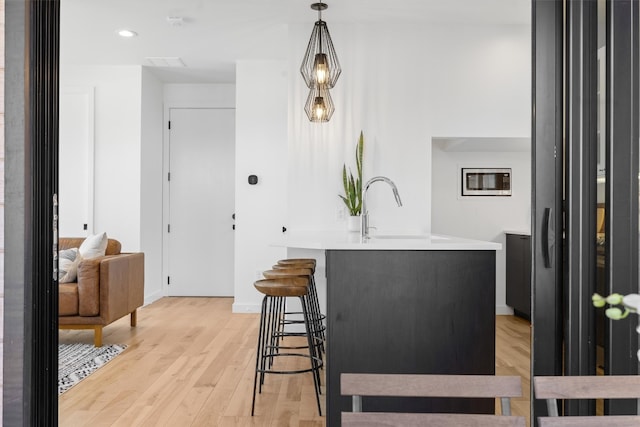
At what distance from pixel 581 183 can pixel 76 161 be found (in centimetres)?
524

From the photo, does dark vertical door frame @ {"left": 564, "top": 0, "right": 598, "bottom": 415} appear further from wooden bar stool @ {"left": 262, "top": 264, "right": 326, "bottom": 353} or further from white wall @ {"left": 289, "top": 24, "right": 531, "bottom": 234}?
white wall @ {"left": 289, "top": 24, "right": 531, "bottom": 234}

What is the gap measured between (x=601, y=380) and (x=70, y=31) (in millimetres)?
4759

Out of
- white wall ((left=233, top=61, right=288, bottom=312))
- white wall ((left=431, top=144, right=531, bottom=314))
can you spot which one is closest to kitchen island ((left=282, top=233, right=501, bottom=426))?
white wall ((left=431, top=144, right=531, bottom=314))

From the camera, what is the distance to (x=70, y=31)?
4453mm

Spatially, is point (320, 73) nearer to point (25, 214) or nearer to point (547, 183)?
point (547, 183)

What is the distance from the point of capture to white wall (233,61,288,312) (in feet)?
17.5

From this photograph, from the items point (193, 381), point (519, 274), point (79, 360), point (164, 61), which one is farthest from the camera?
point (164, 61)

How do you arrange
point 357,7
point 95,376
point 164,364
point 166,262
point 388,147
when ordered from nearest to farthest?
point 95,376 → point 164,364 → point 357,7 → point 388,147 → point 166,262

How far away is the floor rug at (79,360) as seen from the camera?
3.18 m

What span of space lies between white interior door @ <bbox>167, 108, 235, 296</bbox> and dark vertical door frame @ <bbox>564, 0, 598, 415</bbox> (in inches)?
197

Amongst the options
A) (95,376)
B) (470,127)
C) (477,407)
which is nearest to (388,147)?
(470,127)

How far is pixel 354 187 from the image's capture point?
13.3 ft

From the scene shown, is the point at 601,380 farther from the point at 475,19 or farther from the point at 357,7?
the point at 475,19

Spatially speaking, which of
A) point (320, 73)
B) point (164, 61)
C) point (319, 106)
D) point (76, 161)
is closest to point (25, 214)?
point (320, 73)
